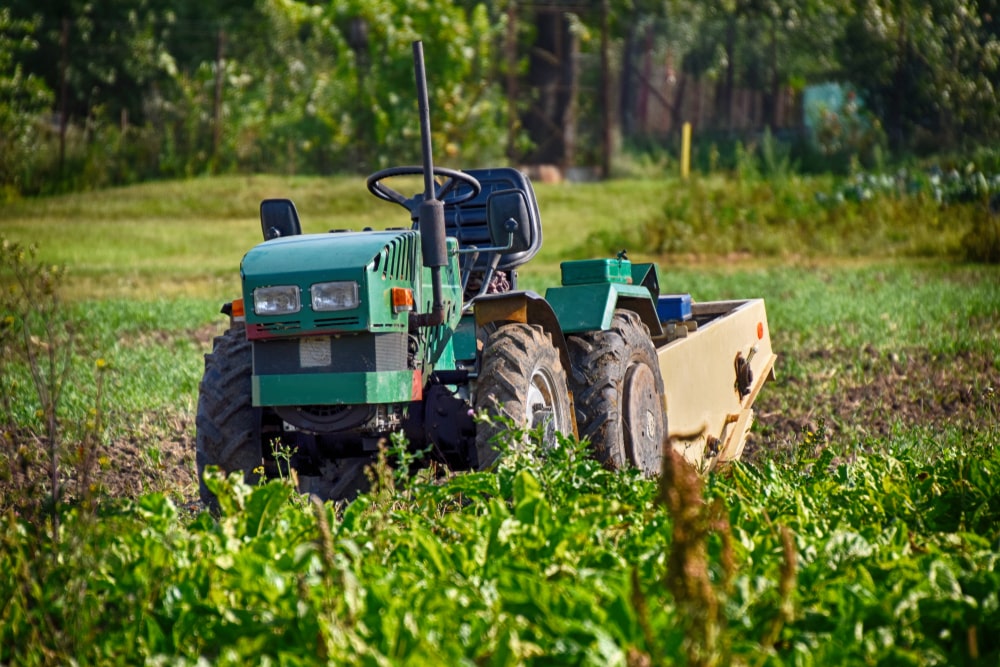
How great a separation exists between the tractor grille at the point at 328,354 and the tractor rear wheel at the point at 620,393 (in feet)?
3.61

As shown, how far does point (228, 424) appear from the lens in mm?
5590

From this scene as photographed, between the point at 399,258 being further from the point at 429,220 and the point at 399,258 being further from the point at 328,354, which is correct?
the point at 328,354

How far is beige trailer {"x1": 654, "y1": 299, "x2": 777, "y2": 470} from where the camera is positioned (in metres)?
7.06

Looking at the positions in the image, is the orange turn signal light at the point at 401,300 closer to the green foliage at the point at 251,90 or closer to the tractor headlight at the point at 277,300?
the tractor headlight at the point at 277,300

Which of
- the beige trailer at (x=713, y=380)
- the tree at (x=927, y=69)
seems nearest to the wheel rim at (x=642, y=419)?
the beige trailer at (x=713, y=380)

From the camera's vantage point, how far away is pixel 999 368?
989 cm

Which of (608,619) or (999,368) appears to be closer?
(608,619)

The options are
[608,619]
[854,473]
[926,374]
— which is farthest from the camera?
[926,374]

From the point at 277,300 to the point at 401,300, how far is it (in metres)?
0.49

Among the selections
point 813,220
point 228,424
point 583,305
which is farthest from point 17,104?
point 228,424

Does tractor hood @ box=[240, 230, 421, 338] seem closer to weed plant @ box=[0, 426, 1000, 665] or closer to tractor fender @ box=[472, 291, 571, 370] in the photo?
tractor fender @ box=[472, 291, 571, 370]

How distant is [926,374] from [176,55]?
28.5 m

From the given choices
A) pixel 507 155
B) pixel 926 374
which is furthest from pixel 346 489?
pixel 507 155

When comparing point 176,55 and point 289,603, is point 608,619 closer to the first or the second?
point 289,603
